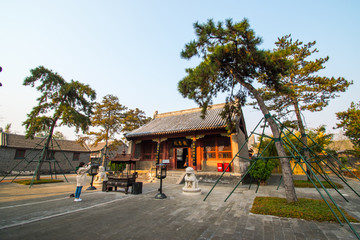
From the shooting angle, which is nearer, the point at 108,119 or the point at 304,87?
the point at 304,87

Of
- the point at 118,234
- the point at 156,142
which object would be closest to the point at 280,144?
the point at 118,234

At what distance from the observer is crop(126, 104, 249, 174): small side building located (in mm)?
11909

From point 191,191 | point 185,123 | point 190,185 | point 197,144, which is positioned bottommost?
point 191,191

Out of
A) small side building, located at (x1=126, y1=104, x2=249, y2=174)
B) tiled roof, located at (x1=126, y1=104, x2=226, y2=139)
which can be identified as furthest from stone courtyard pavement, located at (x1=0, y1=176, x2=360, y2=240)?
tiled roof, located at (x1=126, y1=104, x2=226, y2=139)

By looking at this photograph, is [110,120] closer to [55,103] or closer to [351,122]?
[55,103]

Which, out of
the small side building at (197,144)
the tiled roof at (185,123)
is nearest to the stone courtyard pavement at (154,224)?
the small side building at (197,144)

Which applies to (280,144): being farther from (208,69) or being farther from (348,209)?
(208,69)

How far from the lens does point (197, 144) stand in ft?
44.5

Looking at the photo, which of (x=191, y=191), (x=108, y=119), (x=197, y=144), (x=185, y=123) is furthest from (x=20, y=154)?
(x=191, y=191)

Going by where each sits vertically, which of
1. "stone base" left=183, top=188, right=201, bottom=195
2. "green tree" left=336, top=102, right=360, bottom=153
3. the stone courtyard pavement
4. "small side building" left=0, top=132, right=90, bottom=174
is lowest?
"stone base" left=183, top=188, right=201, bottom=195

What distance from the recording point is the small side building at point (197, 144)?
1191 centimetres

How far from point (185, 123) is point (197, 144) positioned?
94.5 inches

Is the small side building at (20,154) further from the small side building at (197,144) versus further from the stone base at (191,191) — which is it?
the stone base at (191,191)

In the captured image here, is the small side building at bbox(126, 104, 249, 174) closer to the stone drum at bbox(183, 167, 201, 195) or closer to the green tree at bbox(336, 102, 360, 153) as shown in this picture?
the stone drum at bbox(183, 167, 201, 195)
